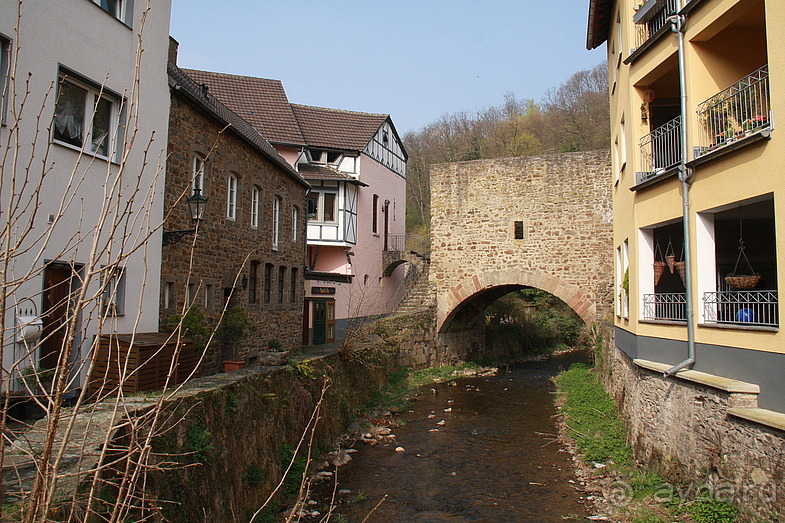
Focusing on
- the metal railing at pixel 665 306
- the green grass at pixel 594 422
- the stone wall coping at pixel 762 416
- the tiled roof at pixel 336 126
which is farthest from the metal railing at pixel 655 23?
the tiled roof at pixel 336 126

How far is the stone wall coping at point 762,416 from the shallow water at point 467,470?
8.47 feet

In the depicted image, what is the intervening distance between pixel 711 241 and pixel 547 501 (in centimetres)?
381

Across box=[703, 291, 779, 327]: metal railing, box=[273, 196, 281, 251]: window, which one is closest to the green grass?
box=[703, 291, 779, 327]: metal railing

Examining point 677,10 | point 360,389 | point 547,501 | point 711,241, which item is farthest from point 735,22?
point 360,389

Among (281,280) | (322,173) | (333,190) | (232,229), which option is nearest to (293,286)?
(281,280)

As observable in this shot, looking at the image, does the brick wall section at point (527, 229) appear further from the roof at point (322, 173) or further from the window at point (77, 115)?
the window at point (77, 115)

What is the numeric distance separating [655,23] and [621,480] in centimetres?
609

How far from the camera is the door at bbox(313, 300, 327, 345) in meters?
18.9

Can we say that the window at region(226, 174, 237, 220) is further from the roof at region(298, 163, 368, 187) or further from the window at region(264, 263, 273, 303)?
the roof at region(298, 163, 368, 187)

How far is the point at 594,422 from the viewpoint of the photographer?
1066 cm

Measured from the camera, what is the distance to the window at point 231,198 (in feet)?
37.3

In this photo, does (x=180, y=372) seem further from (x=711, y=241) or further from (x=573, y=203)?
(x=573, y=203)

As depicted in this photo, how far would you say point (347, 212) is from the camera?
21.7m

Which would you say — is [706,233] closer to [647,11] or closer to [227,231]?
[647,11]
